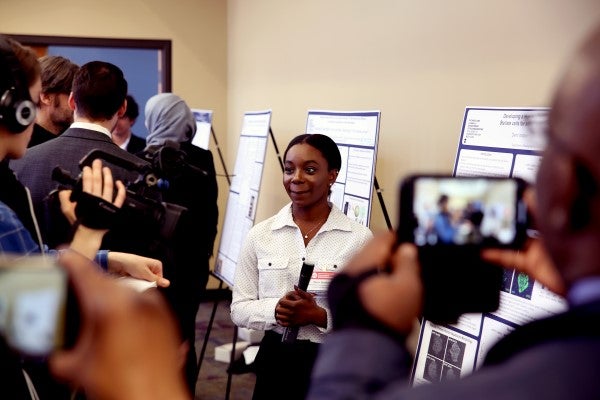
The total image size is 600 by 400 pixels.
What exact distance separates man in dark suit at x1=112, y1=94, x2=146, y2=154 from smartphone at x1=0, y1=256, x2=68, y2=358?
4.02 m

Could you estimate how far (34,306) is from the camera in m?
0.67

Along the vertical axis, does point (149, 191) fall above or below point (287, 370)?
above

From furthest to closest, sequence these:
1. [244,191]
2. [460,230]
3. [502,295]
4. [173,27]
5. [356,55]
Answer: [173,27], [244,191], [356,55], [502,295], [460,230]

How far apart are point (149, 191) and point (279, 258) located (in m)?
1.04

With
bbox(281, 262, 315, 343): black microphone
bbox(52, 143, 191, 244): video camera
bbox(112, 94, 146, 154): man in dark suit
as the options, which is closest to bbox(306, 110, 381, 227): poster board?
bbox(281, 262, 315, 343): black microphone

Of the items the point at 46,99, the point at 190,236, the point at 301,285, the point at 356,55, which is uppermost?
the point at 356,55

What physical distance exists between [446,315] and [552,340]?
0.77 ft

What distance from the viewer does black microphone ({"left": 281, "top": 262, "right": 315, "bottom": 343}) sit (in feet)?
7.82

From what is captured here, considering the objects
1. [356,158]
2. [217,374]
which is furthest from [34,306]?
[217,374]

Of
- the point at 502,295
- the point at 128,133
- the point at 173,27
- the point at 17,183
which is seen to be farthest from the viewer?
the point at 173,27

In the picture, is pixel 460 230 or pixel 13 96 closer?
pixel 460 230

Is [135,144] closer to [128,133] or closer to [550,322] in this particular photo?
[128,133]

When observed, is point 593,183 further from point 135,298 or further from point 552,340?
point 135,298

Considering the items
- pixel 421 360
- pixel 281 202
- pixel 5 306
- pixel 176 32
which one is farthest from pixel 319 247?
pixel 176 32
